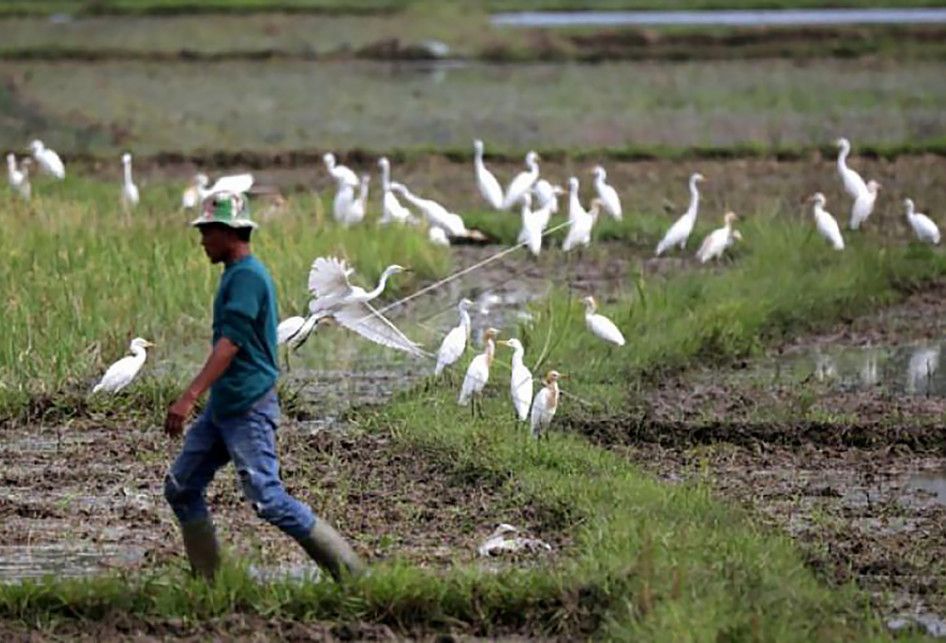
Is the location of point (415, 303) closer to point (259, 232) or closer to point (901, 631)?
point (259, 232)

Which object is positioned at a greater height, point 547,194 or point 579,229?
point 547,194

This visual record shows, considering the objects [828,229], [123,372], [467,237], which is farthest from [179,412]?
[467,237]

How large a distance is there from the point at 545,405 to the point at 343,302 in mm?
931

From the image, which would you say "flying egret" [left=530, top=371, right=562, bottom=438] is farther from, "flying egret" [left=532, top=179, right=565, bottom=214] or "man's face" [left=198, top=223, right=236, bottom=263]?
"flying egret" [left=532, top=179, right=565, bottom=214]

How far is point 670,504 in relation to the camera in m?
7.18

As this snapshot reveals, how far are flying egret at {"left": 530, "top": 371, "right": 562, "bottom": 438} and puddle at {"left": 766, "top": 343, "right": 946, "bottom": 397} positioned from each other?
97.0 inches

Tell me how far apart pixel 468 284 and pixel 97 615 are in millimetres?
7892

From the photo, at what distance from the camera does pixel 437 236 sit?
47.8 feet

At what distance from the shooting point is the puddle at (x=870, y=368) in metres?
10.6

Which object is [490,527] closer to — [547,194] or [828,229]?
[828,229]

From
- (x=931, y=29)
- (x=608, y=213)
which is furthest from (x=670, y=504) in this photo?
(x=931, y=29)

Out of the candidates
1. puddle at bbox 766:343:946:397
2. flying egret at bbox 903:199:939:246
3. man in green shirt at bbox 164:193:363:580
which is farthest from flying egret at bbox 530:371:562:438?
flying egret at bbox 903:199:939:246

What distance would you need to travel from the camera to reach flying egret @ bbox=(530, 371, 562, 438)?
8414 mm

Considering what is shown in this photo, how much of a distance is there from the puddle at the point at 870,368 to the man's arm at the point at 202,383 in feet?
16.7
